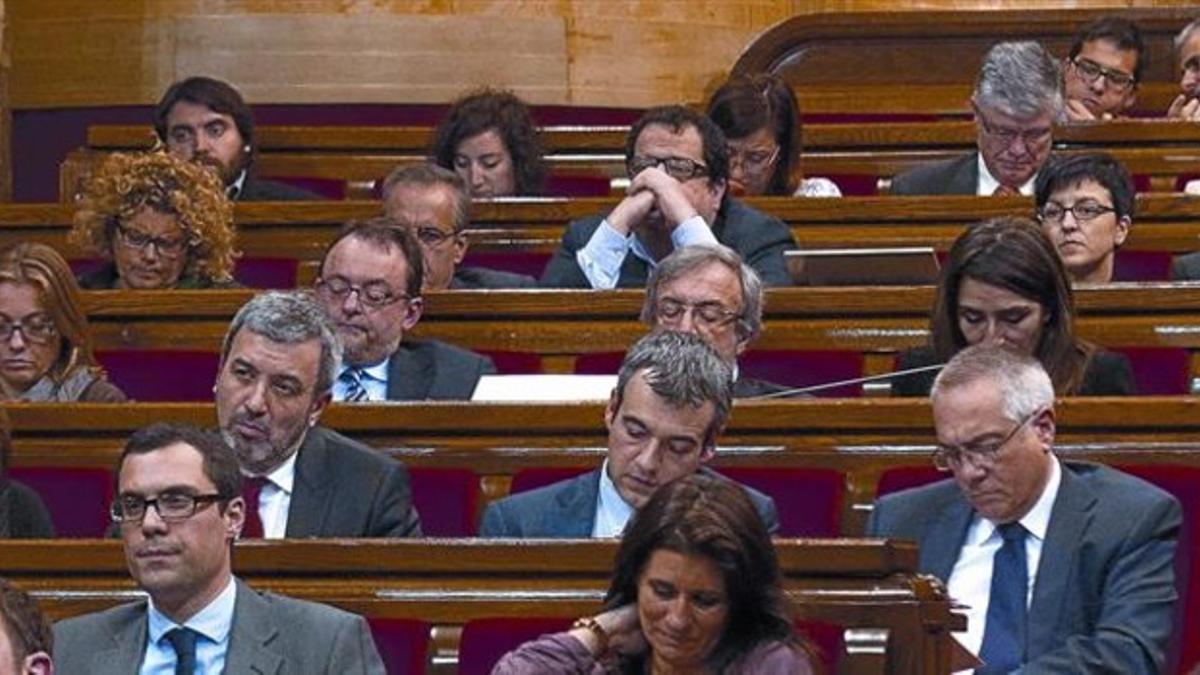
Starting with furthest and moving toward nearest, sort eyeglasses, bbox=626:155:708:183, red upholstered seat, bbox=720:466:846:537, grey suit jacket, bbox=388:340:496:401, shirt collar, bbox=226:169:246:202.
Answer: shirt collar, bbox=226:169:246:202 < eyeglasses, bbox=626:155:708:183 < grey suit jacket, bbox=388:340:496:401 < red upholstered seat, bbox=720:466:846:537

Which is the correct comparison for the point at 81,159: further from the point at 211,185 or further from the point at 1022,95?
the point at 1022,95

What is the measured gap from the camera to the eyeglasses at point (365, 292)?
5277mm

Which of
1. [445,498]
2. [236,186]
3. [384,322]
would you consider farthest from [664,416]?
[236,186]

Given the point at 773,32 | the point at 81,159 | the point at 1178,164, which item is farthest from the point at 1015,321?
the point at 773,32

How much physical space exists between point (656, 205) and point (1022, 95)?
75 centimetres

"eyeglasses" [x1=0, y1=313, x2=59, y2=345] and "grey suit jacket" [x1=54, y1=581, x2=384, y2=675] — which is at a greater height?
"eyeglasses" [x1=0, y1=313, x2=59, y2=345]

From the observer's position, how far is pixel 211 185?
19.2 feet

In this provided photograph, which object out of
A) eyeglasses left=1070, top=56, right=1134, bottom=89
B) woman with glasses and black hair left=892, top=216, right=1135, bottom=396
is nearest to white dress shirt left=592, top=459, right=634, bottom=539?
woman with glasses and black hair left=892, top=216, right=1135, bottom=396

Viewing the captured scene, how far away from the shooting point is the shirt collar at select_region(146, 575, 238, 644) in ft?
13.3

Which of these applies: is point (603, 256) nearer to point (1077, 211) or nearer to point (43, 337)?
point (1077, 211)

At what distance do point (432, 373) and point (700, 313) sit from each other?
547mm

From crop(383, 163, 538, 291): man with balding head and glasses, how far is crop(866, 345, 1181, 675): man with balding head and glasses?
65.0 inches

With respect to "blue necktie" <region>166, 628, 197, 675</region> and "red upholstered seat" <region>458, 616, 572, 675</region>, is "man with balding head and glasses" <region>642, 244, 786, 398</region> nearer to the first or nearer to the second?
"red upholstered seat" <region>458, 616, 572, 675</region>

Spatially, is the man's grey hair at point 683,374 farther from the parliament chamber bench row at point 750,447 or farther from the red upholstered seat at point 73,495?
the red upholstered seat at point 73,495
